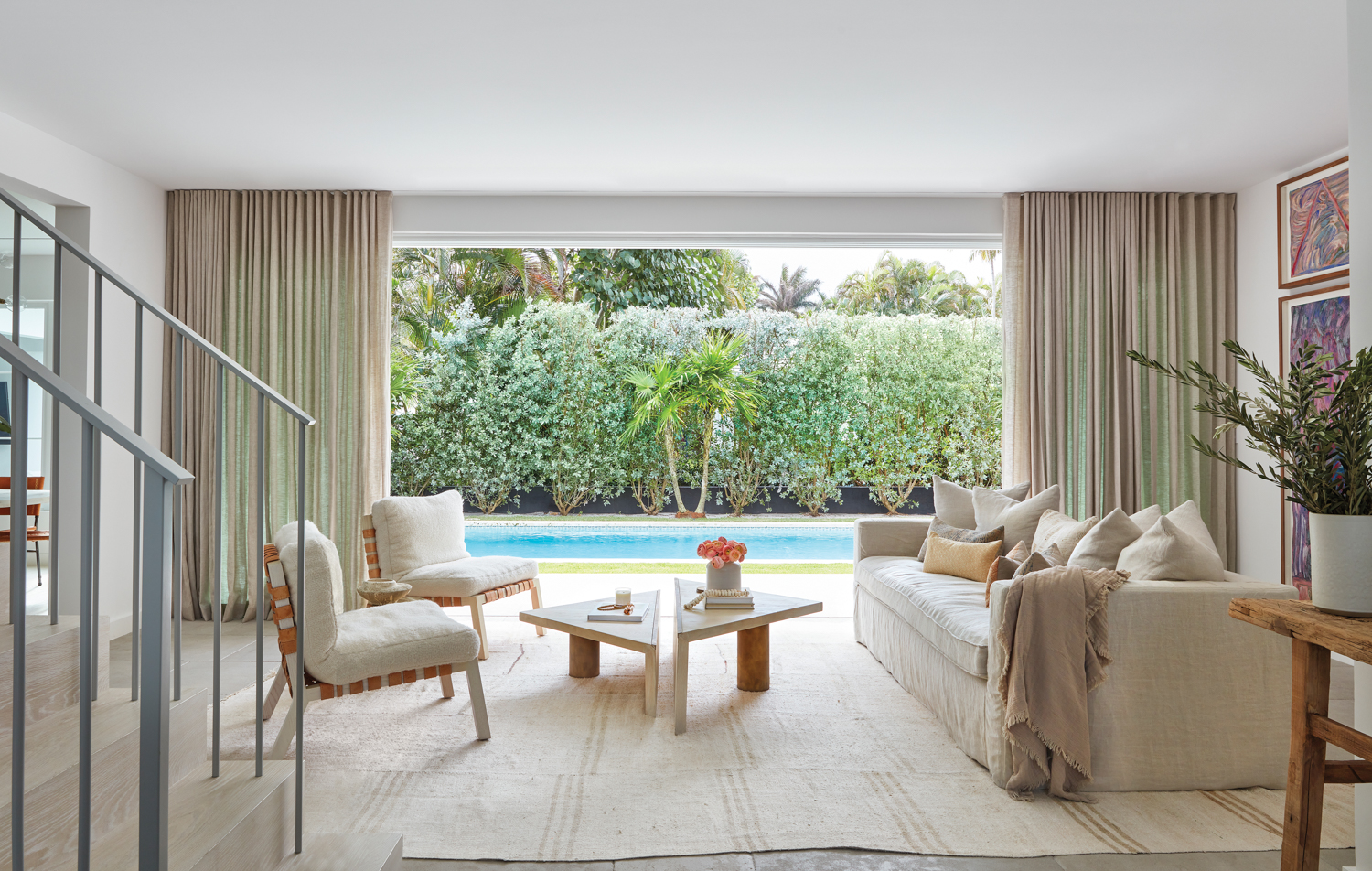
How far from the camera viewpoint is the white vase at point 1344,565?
183 cm

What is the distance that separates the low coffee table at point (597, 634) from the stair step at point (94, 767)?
5.39 feet

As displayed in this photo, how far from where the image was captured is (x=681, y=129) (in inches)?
164

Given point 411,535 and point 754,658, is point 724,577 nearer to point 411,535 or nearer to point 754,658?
point 754,658

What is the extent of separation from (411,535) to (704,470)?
18.7 feet

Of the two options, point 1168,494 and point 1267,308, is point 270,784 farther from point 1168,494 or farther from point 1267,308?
point 1267,308

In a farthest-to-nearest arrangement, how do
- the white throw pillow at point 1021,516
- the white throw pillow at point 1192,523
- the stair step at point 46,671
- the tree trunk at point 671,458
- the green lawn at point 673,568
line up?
the tree trunk at point 671,458 → the green lawn at point 673,568 → the white throw pillow at point 1021,516 → the white throw pillow at point 1192,523 → the stair step at point 46,671

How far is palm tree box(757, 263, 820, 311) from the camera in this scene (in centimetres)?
1513

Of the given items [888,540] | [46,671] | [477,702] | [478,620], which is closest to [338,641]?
[477,702]

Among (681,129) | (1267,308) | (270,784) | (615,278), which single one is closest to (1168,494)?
(1267,308)

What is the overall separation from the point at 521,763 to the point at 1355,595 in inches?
97.1

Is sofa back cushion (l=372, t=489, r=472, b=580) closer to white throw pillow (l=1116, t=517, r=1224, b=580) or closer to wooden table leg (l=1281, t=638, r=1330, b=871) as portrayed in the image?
white throw pillow (l=1116, t=517, r=1224, b=580)

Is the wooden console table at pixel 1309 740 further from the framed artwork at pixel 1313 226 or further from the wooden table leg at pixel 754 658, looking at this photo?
the framed artwork at pixel 1313 226

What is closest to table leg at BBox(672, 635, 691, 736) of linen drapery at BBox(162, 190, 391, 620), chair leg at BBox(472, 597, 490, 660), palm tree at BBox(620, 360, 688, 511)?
chair leg at BBox(472, 597, 490, 660)

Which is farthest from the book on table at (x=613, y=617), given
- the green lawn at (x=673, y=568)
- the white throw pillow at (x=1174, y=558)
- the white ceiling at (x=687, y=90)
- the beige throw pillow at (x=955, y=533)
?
the green lawn at (x=673, y=568)
